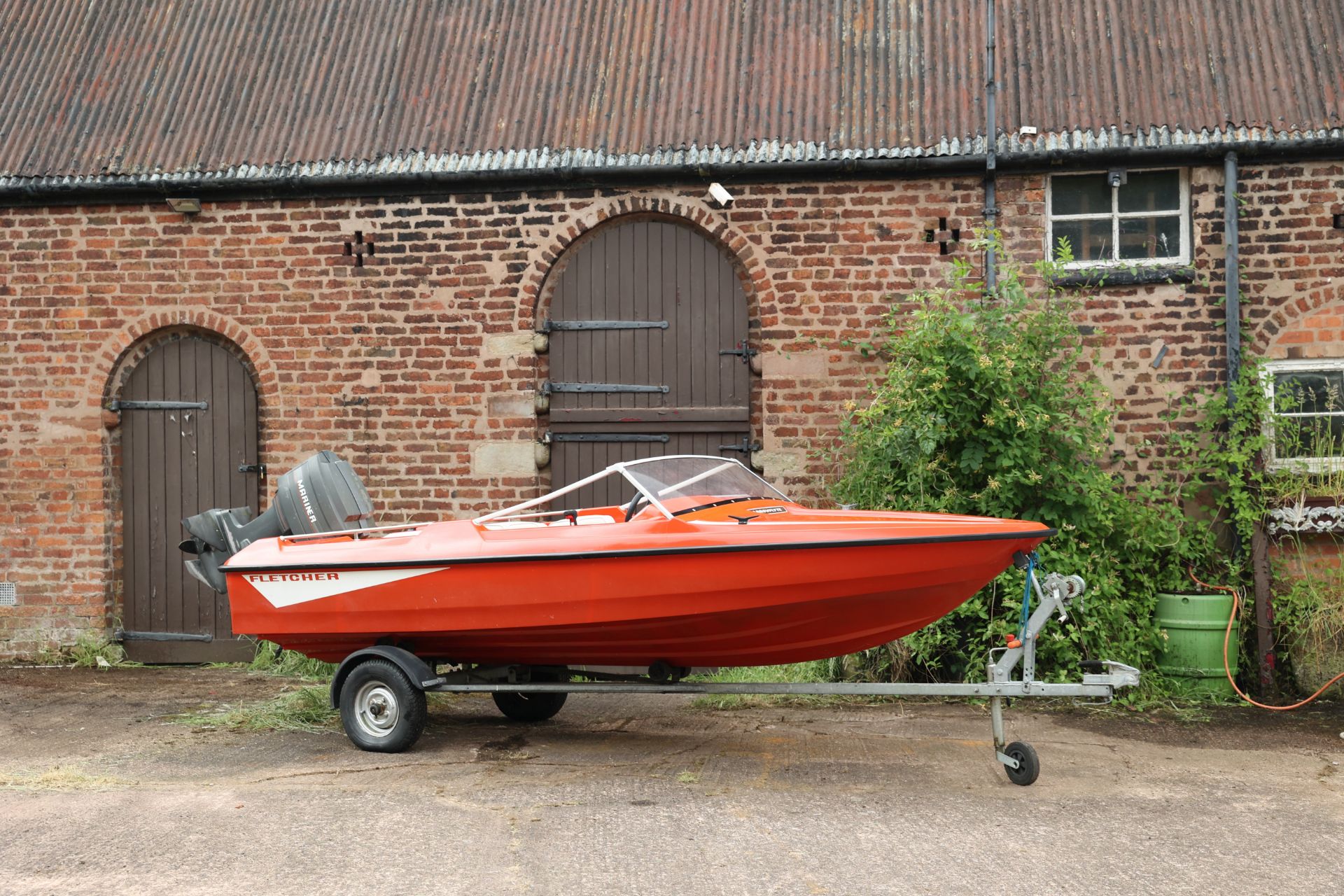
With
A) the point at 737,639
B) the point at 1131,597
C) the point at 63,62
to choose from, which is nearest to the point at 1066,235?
the point at 1131,597

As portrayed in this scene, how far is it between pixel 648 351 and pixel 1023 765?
14.3ft

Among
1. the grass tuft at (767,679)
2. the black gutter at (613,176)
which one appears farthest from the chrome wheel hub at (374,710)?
the black gutter at (613,176)

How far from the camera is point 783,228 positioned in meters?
8.86

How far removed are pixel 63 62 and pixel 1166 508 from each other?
30.9 ft

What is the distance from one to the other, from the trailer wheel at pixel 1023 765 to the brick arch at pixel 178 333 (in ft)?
20.0

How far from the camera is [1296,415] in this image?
8242mm

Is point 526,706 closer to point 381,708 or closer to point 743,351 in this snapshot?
point 381,708

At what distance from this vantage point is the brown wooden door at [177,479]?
373 inches

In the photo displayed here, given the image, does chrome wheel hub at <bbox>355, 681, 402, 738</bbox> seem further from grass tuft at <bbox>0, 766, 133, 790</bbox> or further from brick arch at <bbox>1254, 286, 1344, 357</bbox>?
brick arch at <bbox>1254, 286, 1344, 357</bbox>

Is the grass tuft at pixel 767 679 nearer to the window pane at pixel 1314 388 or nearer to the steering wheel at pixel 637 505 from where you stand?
the steering wheel at pixel 637 505

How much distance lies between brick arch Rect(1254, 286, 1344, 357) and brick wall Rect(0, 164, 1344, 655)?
0.02 meters

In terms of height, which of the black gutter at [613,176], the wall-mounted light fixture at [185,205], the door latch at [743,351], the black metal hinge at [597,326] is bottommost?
the door latch at [743,351]

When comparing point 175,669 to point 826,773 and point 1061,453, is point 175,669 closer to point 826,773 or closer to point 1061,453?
point 826,773

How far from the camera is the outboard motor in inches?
277
